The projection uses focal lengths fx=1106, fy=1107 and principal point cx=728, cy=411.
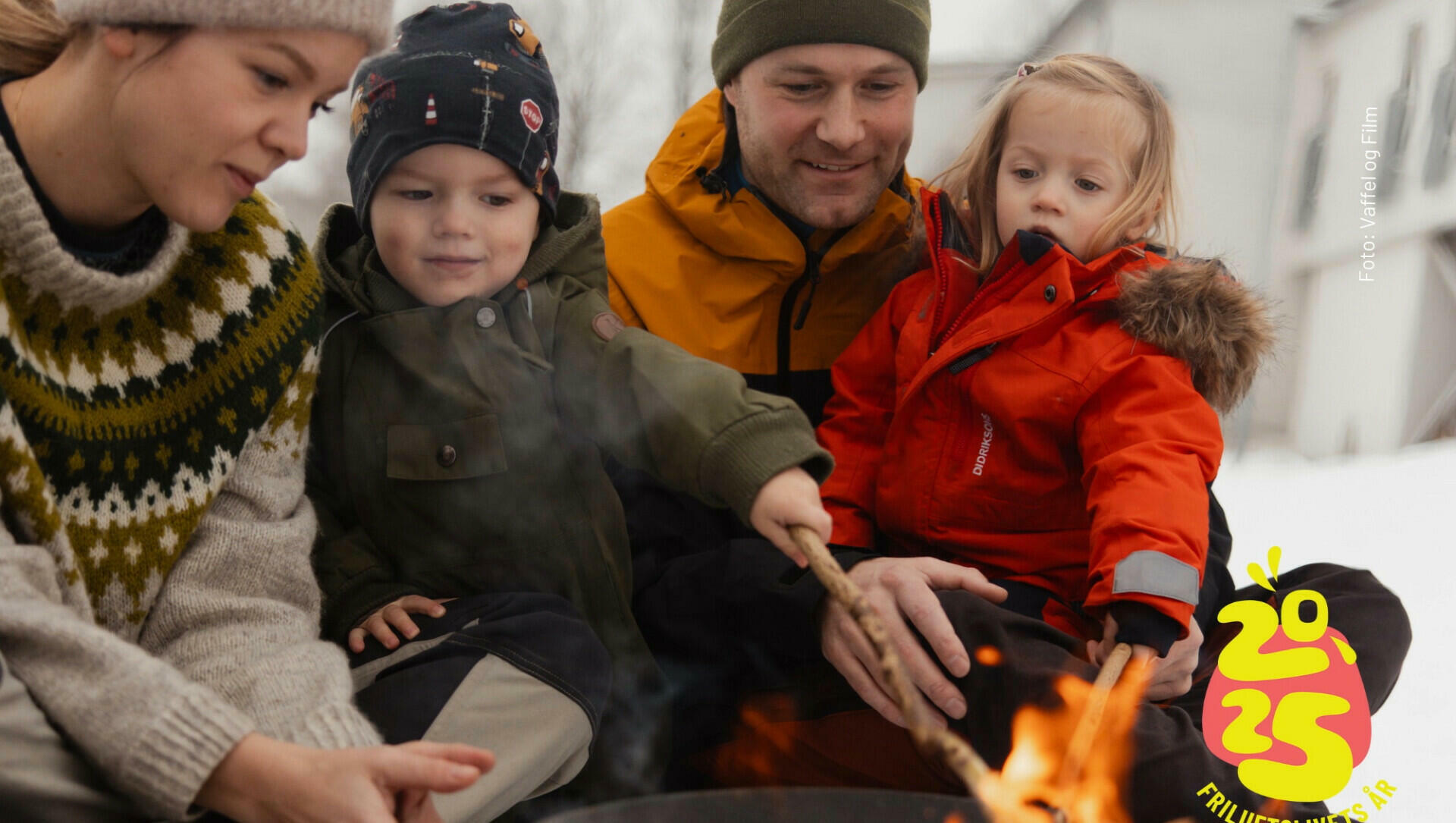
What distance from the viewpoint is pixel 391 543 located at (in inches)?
52.6

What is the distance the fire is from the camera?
3.64ft

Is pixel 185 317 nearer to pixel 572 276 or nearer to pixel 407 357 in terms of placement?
pixel 407 357

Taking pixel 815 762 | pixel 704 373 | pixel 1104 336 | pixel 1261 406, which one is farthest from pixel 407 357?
pixel 1261 406

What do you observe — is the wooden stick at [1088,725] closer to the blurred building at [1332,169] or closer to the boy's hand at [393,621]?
the boy's hand at [393,621]

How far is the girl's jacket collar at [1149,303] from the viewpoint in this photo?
1338 millimetres

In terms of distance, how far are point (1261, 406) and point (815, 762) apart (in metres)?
1.92

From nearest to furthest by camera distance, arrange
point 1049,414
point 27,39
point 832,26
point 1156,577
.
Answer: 1. point 27,39
2. point 1156,577
3. point 1049,414
4. point 832,26

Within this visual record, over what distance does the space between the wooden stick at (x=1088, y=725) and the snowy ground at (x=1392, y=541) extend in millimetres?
950

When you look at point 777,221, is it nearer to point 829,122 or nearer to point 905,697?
point 829,122

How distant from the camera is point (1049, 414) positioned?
136 cm

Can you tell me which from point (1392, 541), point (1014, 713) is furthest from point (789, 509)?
point (1392, 541)

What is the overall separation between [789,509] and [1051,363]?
1.62ft

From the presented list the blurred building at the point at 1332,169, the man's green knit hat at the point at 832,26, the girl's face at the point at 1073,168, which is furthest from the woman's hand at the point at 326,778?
the blurred building at the point at 1332,169

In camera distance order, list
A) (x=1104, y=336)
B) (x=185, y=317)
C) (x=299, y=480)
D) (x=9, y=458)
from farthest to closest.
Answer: (x=1104, y=336), (x=299, y=480), (x=185, y=317), (x=9, y=458)
